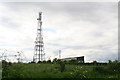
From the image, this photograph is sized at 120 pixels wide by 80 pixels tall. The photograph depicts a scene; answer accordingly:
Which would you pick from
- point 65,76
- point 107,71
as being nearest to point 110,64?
point 107,71

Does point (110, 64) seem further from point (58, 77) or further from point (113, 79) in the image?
point (58, 77)

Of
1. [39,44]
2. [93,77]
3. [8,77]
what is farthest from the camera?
[39,44]

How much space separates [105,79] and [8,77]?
16.2 feet

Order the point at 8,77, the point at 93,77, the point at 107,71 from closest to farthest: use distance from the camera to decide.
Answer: the point at 8,77 → the point at 93,77 → the point at 107,71

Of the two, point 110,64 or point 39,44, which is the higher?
point 39,44

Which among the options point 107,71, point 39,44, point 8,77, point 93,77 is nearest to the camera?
point 8,77

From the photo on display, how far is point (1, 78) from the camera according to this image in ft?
40.1

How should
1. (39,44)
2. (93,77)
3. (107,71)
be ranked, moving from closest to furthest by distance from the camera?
1. (93,77)
2. (107,71)
3. (39,44)

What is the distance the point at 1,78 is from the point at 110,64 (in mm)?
7286

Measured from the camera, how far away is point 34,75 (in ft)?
41.8

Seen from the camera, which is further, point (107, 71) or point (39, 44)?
point (39, 44)

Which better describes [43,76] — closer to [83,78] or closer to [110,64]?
[83,78]

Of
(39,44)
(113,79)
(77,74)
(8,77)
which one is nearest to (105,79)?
(113,79)

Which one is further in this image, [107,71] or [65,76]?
[107,71]
